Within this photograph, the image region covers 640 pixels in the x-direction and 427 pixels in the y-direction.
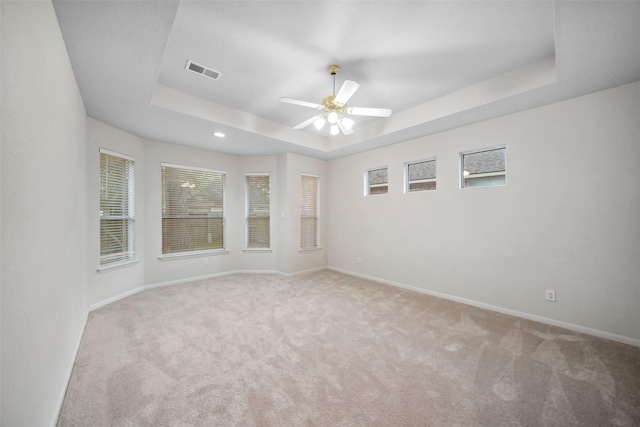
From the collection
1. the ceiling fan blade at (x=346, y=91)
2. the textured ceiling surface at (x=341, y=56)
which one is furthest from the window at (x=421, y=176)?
the ceiling fan blade at (x=346, y=91)

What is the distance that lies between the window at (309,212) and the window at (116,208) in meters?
3.03

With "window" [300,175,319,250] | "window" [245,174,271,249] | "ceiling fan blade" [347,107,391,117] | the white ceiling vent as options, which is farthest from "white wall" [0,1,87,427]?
"window" [300,175,319,250]

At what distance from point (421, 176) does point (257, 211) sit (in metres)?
3.40

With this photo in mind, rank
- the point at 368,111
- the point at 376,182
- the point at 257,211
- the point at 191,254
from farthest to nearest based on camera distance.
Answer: the point at 257,211 → the point at 376,182 → the point at 191,254 → the point at 368,111

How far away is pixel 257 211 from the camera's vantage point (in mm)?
5371

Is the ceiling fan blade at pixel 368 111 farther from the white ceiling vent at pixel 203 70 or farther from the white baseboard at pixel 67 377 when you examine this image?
the white baseboard at pixel 67 377

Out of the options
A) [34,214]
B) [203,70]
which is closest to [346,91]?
[203,70]

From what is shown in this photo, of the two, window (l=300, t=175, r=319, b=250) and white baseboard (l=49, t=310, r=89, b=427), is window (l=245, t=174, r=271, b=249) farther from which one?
white baseboard (l=49, t=310, r=89, b=427)

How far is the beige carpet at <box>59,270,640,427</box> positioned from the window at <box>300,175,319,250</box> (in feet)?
7.57

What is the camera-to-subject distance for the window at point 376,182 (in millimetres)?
4738

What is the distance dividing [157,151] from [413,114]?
4.30 m

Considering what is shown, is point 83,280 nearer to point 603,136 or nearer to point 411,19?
point 411,19

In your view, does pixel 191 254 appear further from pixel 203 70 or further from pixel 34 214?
pixel 34 214

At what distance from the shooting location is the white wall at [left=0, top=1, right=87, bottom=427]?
3.24 feet
